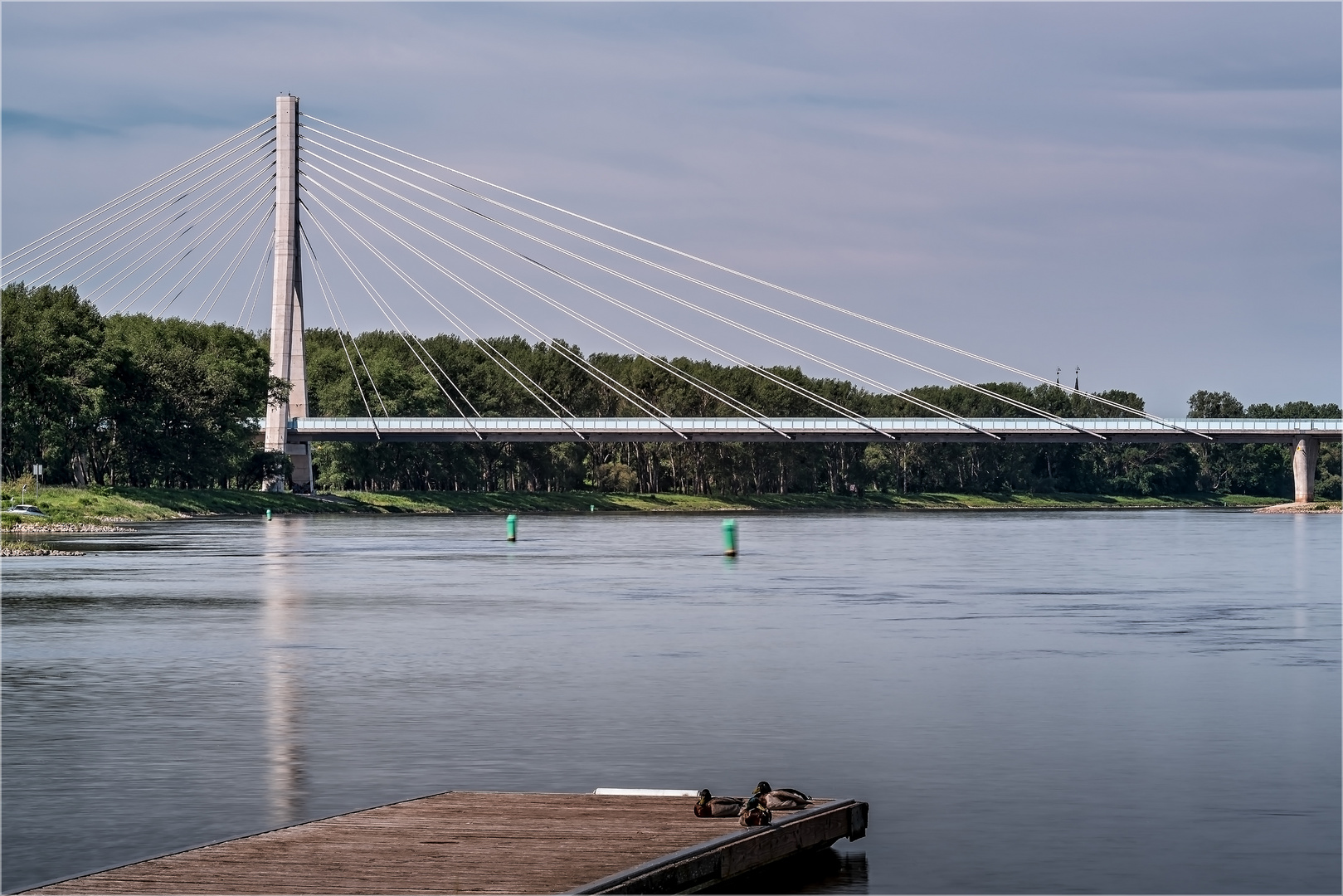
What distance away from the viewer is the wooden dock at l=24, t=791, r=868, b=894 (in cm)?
1234

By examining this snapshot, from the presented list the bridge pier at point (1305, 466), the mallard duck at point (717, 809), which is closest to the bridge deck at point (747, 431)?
the bridge pier at point (1305, 466)

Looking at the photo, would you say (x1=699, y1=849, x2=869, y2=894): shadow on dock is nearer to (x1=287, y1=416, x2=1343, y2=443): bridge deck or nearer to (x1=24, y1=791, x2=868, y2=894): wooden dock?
(x1=24, y1=791, x2=868, y2=894): wooden dock

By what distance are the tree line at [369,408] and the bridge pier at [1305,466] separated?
43.6m

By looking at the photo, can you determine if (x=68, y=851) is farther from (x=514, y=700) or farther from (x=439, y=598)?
(x=439, y=598)

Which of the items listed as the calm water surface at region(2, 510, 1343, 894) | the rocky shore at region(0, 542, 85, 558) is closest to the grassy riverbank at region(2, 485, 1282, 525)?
the rocky shore at region(0, 542, 85, 558)

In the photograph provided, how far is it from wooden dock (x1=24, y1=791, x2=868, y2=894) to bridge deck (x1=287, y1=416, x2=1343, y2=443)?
127 m

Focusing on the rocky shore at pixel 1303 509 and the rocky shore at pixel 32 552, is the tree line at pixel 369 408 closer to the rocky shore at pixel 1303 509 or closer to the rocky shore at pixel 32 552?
the rocky shore at pixel 32 552

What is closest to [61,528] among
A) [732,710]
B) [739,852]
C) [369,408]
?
[369,408]

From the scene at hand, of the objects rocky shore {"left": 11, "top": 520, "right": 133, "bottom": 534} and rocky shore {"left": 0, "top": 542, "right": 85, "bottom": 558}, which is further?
rocky shore {"left": 11, "top": 520, "right": 133, "bottom": 534}

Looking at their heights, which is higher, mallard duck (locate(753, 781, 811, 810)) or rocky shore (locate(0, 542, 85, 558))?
rocky shore (locate(0, 542, 85, 558))

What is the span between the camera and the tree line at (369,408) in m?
109

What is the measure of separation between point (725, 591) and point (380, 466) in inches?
4463

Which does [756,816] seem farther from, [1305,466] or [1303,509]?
[1305,466]

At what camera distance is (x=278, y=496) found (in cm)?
13025
